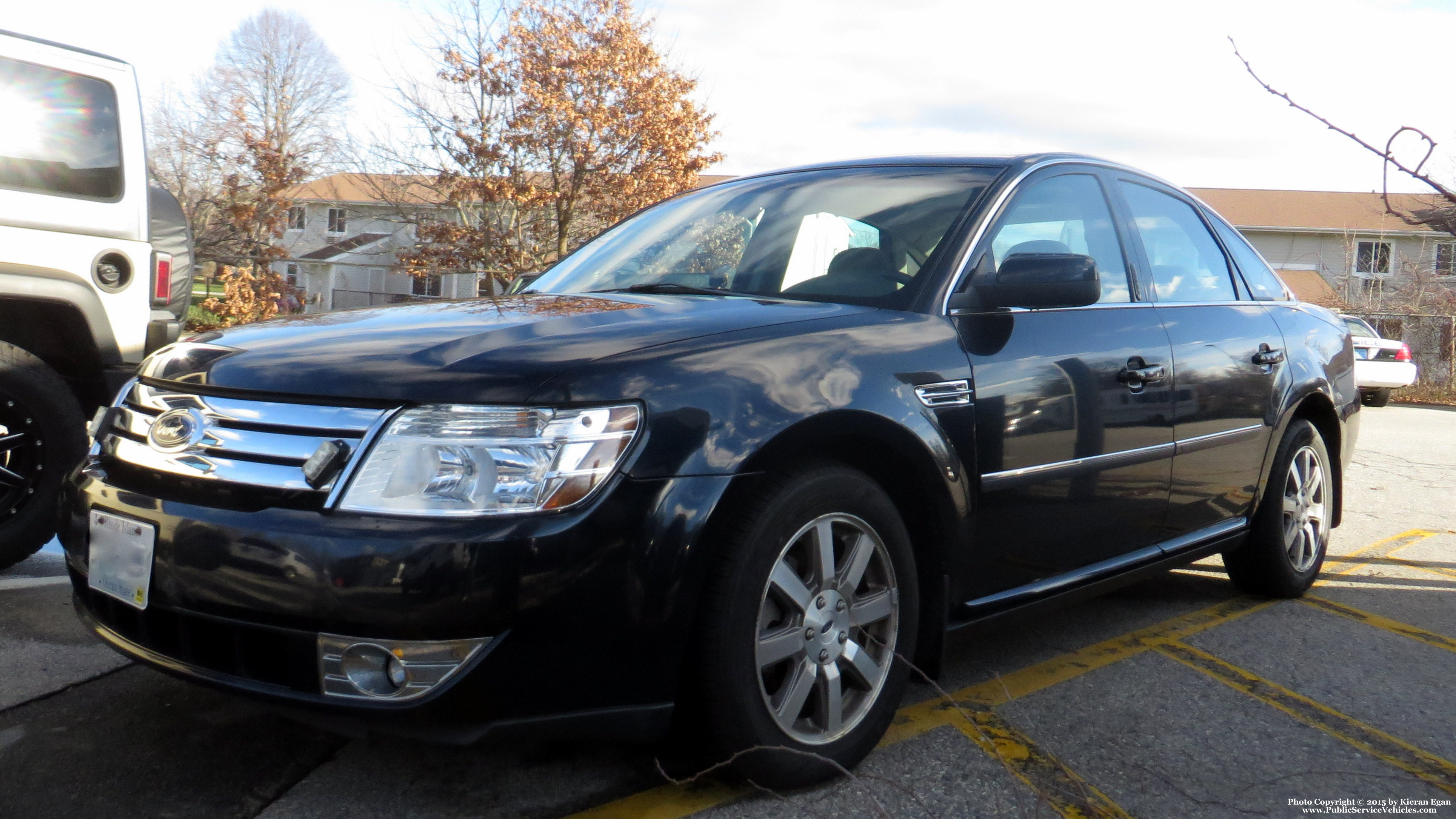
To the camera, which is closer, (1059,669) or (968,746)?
(968,746)

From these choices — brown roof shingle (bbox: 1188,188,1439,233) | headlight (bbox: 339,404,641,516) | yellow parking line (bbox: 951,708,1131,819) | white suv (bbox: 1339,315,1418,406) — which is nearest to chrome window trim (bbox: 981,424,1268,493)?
yellow parking line (bbox: 951,708,1131,819)

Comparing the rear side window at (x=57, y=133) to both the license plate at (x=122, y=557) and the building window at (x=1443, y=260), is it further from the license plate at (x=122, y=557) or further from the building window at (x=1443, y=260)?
the building window at (x=1443, y=260)

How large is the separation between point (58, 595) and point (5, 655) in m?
0.73

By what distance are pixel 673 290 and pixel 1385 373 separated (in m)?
16.9

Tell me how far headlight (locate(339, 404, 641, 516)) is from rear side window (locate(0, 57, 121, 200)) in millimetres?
3073

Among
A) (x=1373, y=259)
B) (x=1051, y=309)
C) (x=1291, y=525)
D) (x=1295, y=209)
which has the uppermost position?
(x=1295, y=209)

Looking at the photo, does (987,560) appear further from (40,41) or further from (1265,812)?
(40,41)

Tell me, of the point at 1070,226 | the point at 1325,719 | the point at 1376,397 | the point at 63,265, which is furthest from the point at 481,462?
the point at 1376,397

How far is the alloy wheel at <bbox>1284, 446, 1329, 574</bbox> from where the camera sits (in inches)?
181

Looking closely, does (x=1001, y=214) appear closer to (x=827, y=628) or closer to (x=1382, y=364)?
(x=827, y=628)

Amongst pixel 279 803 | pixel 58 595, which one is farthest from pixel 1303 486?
pixel 58 595

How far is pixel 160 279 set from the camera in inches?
190

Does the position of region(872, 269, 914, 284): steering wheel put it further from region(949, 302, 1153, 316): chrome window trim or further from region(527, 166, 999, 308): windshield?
region(949, 302, 1153, 316): chrome window trim

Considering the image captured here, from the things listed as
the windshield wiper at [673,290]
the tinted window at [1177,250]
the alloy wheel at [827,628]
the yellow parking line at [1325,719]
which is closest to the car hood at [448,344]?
the windshield wiper at [673,290]
